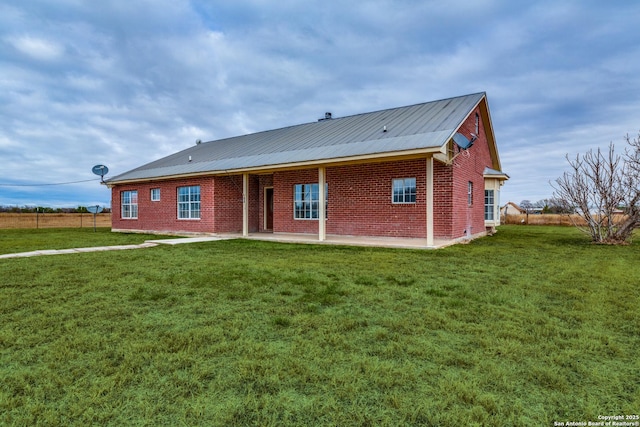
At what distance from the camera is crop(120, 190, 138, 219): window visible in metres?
17.3

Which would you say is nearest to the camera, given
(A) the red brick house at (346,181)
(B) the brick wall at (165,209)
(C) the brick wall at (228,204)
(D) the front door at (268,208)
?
(A) the red brick house at (346,181)

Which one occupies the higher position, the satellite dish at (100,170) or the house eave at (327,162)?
the satellite dish at (100,170)

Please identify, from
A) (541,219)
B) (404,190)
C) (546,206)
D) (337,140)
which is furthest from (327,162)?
(546,206)

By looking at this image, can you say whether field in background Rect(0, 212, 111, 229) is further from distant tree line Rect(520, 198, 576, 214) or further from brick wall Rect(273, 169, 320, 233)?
distant tree line Rect(520, 198, 576, 214)

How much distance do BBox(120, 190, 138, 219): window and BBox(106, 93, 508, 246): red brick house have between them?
0.05 metres

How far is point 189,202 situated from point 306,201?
5487mm

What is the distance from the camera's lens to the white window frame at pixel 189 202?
47.3ft

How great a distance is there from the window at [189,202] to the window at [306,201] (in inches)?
172

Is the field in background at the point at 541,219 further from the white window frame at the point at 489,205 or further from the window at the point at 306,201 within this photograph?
the window at the point at 306,201

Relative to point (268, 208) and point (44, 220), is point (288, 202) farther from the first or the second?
point (44, 220)

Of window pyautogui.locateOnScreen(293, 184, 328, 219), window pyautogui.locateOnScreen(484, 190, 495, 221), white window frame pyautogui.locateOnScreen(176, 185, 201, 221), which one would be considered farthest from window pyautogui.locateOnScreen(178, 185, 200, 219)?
window pyautogui.locateOnScreen(484, 190, 495, 221)

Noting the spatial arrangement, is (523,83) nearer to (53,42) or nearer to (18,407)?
(18,407)

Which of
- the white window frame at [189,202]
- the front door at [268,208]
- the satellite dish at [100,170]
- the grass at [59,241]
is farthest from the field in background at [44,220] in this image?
the front door at [268,208]

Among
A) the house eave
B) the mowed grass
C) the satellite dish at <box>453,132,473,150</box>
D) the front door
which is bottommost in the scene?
the mowed grass
